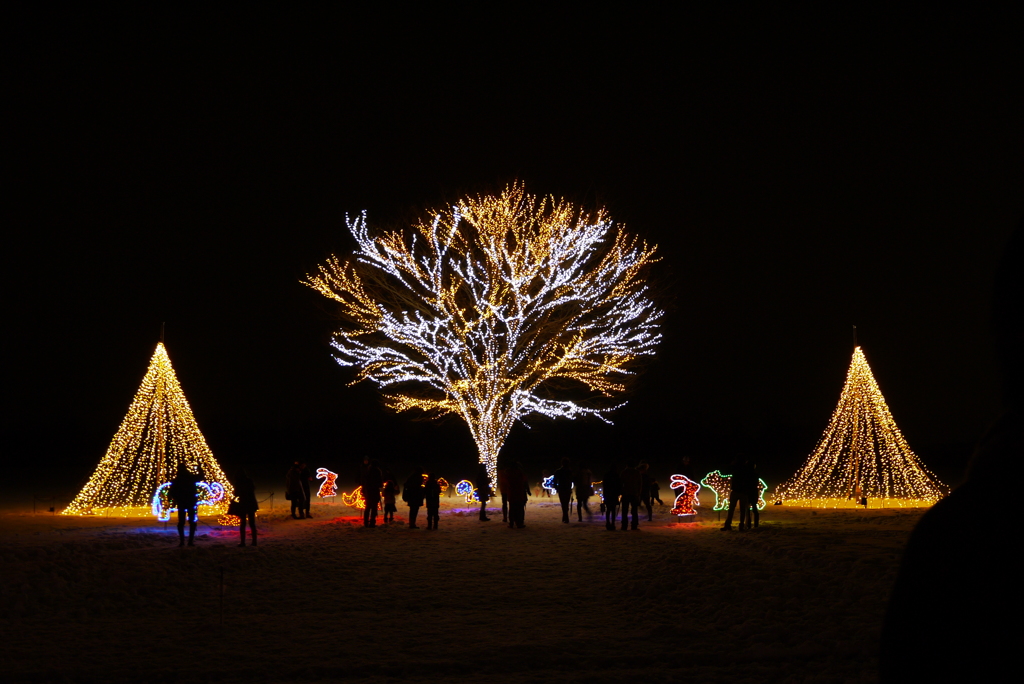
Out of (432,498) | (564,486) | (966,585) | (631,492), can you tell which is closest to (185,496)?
(432,498)

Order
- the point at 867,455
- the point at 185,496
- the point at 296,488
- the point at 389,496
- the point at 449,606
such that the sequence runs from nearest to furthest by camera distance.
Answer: the point at 449,606 < the point at 185,496 < the point at 389,496 < the point at 296,488 < the point at 867,455

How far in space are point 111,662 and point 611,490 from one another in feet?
36.7

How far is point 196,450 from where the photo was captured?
65.8 ft

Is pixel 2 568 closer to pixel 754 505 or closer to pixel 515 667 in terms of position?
pixel 515 667

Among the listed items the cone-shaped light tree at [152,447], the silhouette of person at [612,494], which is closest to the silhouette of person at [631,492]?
the silhouette of person at [612,494]

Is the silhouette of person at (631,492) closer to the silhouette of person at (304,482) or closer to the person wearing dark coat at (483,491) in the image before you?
the person wearing dark coat at (483,491)

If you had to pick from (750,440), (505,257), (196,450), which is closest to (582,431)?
(750,440)

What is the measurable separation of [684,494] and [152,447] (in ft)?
43.3

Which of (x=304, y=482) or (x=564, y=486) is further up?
(x=304, y=482)

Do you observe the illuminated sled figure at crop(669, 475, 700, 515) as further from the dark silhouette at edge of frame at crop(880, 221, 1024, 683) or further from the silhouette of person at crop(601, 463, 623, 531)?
the dark silhouette at edge of frame at crop(880, 221, 1024, 683)

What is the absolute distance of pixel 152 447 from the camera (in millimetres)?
20031

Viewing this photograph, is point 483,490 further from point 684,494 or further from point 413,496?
point 684,494

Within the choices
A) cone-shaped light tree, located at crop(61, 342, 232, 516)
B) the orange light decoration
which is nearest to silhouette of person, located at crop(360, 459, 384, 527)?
the orange light decoration

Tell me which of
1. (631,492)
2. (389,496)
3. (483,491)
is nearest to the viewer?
(631,492)
